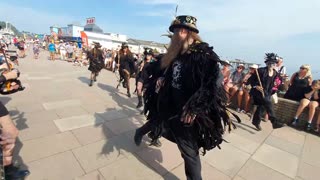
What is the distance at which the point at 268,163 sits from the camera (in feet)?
11.1

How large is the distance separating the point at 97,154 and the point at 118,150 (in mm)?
336

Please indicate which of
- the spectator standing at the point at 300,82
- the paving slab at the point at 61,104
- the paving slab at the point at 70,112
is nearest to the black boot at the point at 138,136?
the paving slab at the point at 70,112

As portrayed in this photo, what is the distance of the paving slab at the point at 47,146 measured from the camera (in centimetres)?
288

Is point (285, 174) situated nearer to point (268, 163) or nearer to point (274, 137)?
point (268, 163)

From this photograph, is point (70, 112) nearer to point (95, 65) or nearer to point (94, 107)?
point (94, 107)

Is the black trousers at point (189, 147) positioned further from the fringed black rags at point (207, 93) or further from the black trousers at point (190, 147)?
the fringed black rags at point (207, 93)

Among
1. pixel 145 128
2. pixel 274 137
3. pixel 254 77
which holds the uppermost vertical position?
pixel 254 77

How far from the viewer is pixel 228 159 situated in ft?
11.0

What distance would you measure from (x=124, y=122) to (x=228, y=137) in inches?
88.6

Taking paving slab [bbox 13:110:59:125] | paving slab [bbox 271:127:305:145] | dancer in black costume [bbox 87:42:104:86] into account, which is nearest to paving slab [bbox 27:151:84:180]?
paving slab [bbox 13:110:59:125]

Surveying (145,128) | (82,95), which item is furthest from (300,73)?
(82,95)

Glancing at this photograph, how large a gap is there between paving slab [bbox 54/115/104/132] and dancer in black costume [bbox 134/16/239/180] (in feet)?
6.79

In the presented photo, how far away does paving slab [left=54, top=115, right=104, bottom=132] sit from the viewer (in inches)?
153

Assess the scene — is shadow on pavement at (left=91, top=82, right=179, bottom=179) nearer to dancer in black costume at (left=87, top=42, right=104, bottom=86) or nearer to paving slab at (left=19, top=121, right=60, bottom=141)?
paving slab at (left=19, top=121, right=60, bottom=141)
